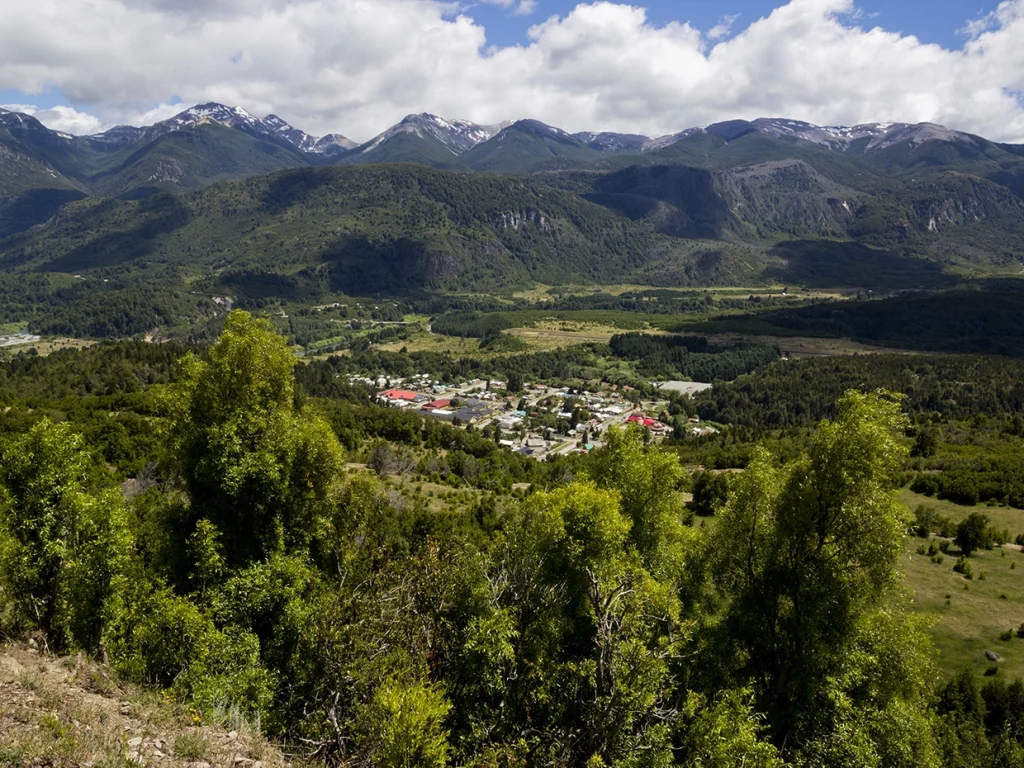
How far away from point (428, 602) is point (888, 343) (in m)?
205

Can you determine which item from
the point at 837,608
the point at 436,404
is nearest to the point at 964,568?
the point at 837,608

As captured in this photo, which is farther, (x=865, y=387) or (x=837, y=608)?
(x=865, y=387)

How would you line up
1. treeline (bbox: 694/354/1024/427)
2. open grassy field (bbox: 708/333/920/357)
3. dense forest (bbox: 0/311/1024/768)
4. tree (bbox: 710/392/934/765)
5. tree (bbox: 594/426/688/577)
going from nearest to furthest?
dense forest (bbox: 0/311/1024/768) → tree (bbox: 710/392/934/765) → tree (bbox: 594/426/688/577) → treeline (bbox: 694/354/1024/427) → open grassy field (bbox: 708/333/920/357)

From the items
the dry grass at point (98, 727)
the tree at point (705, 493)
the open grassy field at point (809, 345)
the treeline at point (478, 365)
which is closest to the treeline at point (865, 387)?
the open grassy field at point (809, 345)

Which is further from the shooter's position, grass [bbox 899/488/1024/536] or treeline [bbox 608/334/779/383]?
treeline [bbox 608/334/779/383]

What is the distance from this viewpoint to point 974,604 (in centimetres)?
3478

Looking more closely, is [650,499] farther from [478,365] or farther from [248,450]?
[478,365]

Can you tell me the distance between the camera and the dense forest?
1324 cm

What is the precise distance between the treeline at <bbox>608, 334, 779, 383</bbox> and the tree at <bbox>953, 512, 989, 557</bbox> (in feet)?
378

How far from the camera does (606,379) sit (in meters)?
154

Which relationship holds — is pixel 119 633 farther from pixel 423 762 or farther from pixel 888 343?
pixel 888 343

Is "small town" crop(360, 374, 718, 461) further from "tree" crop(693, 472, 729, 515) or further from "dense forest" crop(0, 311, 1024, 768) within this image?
"dense forest" crop(0, 311, 1024, 768)

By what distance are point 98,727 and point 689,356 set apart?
173 m

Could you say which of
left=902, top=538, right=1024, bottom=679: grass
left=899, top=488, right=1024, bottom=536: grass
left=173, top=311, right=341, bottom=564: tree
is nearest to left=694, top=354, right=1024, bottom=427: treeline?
left=899, top=488, right=1024, bottom=536: grass
